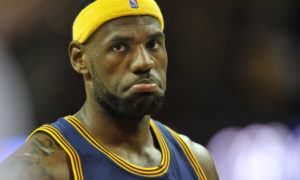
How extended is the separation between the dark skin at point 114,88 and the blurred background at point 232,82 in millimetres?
1185

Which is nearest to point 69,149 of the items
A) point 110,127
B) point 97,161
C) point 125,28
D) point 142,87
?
point 97,161

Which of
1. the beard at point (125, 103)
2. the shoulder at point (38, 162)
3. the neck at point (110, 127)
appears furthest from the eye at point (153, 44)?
the shoulder at point (38, 162)

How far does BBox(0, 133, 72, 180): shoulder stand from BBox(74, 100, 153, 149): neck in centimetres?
20

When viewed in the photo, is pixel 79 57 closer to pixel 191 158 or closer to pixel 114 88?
pixel 114 88

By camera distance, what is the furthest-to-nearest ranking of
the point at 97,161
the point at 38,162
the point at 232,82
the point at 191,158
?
the point at 232,82 < the point at 191,158 < the point at 97,161 < the point at 38,162

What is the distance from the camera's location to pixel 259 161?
12.2 ft

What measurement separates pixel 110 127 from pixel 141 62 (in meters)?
0.33

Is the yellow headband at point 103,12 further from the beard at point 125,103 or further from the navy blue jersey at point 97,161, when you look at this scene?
the navy blue jersey at point 97,161

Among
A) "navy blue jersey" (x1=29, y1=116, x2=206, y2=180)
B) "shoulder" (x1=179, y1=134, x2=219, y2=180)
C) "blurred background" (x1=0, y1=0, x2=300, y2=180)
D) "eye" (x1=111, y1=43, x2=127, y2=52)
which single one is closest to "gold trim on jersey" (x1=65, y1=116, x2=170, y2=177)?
"navy blue jersey" (x1=29, y1=116, x2=206, y2=180)

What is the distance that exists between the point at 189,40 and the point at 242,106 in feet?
2.59

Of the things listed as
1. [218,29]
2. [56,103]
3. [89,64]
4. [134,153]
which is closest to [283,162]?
[218,29]

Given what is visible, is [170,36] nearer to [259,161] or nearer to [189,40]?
[189,40]

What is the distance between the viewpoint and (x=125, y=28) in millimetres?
1766

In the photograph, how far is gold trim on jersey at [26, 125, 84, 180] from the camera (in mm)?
1650
